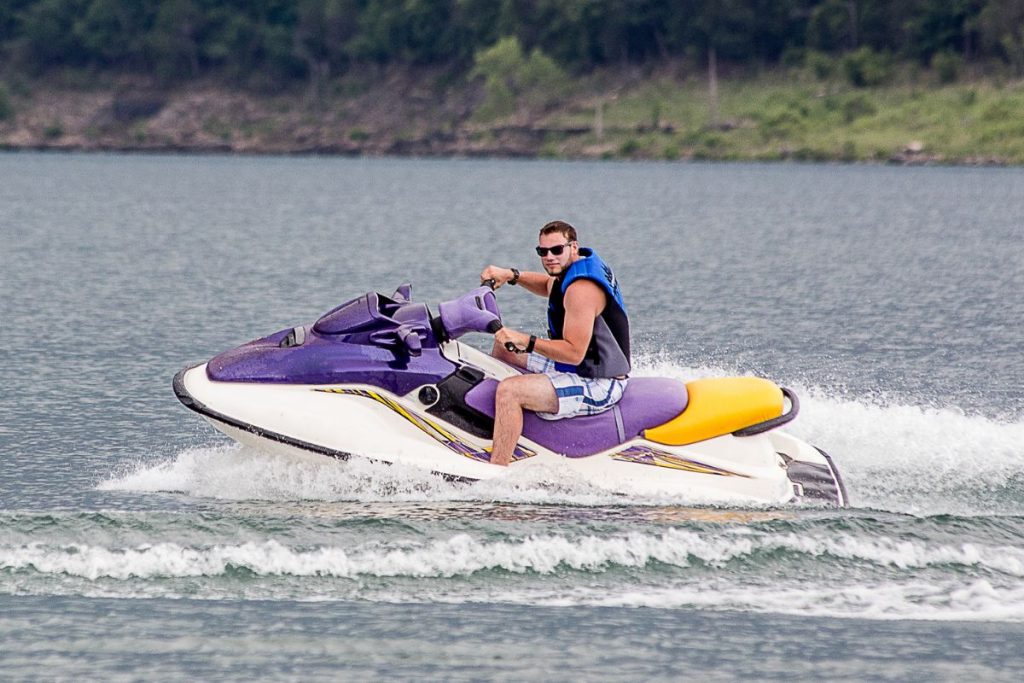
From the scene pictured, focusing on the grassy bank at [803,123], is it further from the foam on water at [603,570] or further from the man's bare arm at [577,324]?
the foam on water at [603,570]

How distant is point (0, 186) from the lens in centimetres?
5894

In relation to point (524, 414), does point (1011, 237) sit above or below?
below

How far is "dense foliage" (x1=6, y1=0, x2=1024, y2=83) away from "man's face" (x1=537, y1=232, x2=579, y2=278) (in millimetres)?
81079

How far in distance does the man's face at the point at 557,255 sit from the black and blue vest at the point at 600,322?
0.05 metres

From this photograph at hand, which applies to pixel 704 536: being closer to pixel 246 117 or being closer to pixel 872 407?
pixel 872 407

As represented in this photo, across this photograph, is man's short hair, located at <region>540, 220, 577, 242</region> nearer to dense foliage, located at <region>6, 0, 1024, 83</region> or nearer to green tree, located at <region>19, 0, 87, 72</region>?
dense foliage, located at <region>6, 0, 1024, 83</region>

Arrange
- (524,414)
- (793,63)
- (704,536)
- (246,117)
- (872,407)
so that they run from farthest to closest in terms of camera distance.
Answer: (246,117) → (793,63) → (872,407) → (524,414) → (704,536)

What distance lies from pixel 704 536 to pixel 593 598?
90cm

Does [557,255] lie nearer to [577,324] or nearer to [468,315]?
[577,324]

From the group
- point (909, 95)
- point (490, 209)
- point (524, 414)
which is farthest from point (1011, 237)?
point (909, 95)

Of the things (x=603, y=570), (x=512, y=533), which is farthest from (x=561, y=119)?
(x=603, y=570)

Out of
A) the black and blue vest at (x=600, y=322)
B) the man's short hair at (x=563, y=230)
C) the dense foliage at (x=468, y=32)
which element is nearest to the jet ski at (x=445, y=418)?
the black and blue vest at (x=600, y=322)

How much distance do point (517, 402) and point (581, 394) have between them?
1.15 feet

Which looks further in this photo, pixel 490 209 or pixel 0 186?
pixel 0 186
